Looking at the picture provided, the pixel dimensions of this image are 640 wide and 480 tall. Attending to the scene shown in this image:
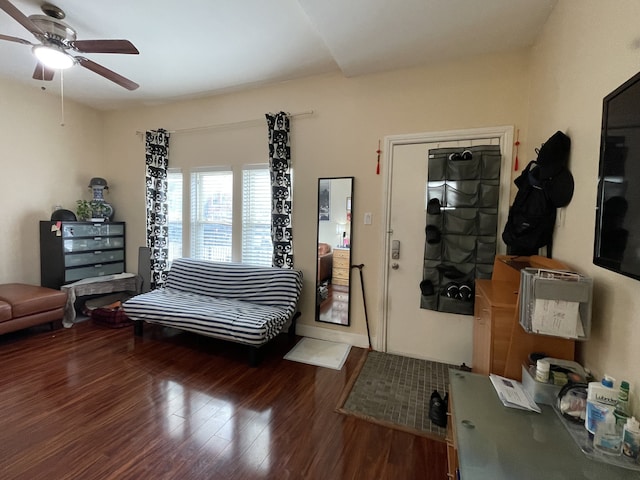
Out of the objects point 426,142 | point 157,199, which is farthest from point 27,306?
point 426,142

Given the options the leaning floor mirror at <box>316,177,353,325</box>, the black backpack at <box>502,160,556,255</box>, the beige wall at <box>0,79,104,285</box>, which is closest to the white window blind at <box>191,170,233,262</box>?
the leaning floor mirror at <box>316,177,353,325</box>

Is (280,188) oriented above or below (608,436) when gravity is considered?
above

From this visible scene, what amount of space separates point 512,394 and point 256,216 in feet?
9.62

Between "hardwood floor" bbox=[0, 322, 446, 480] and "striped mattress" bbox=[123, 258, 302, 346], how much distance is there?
33cm

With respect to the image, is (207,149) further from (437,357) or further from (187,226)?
(437,357)

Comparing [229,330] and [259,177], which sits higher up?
[259,177]

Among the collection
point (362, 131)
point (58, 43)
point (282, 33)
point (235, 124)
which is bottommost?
point (362, 131)

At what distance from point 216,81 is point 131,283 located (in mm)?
2972

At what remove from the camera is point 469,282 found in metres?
2.62

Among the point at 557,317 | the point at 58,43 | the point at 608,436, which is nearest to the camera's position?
the point at 608,436

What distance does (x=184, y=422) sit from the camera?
6.24 feet

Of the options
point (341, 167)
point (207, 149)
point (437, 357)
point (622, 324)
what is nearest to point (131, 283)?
point (207, 149)

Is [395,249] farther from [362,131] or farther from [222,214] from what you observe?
[222,214]

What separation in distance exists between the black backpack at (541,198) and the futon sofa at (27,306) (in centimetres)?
454
